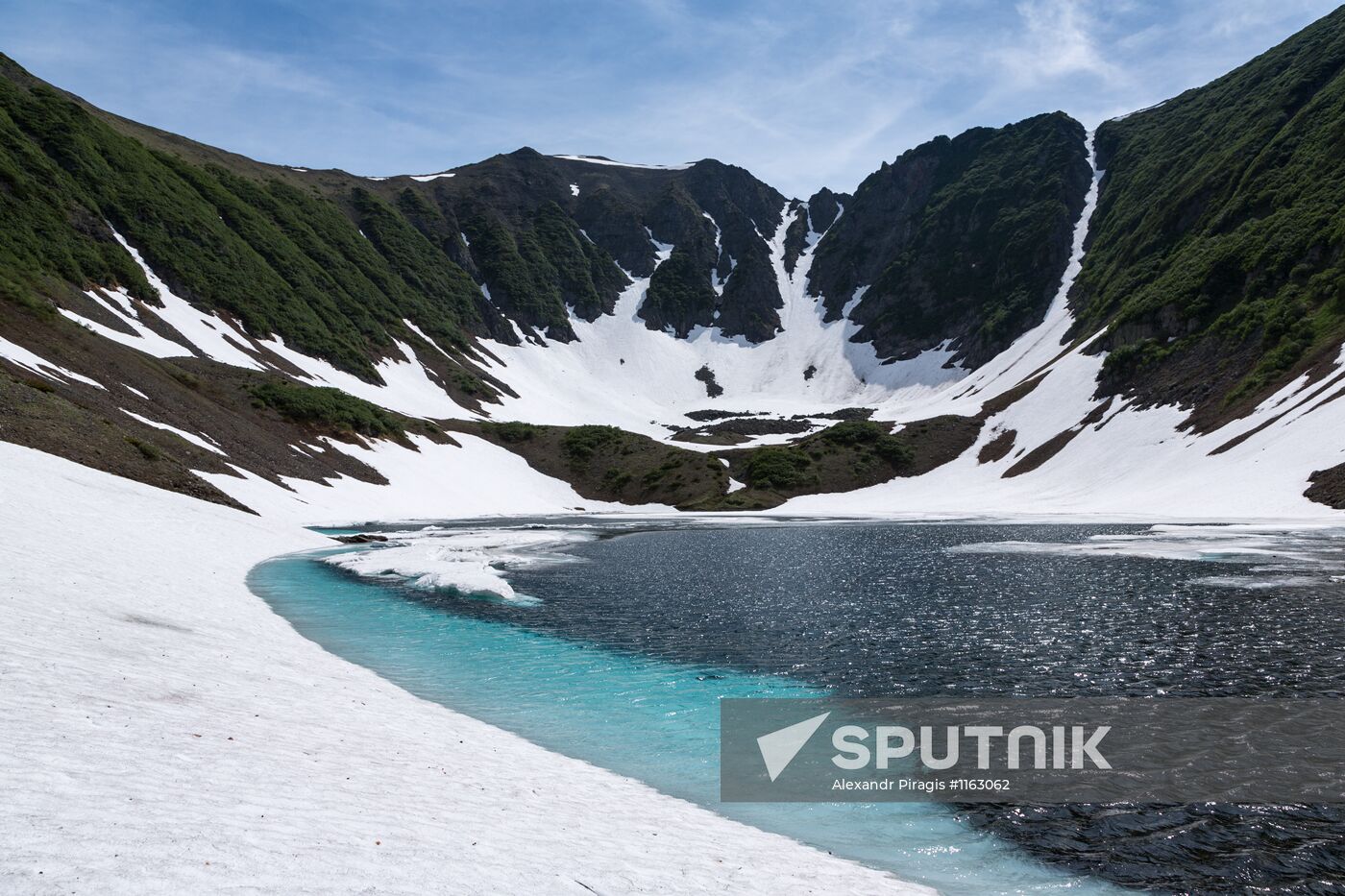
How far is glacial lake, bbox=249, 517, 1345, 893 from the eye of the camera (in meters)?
10.4

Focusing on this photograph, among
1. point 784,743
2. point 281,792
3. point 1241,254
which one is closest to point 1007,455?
point 1241,254

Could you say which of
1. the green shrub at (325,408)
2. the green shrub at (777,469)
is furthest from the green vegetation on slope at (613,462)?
the green shrub at (325,408)

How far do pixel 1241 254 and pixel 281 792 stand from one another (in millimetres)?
140096

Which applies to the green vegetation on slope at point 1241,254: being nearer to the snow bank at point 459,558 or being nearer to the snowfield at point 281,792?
the snow bank at point 459,558

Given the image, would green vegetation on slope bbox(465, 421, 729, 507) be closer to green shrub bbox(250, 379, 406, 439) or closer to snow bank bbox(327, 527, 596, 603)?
green shrub bbox(250, 379, 406, 439)

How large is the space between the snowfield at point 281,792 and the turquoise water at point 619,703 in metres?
0.85

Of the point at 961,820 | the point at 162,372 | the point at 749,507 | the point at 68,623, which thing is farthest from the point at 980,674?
the point at 749,507

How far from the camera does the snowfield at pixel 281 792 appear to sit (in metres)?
6.85

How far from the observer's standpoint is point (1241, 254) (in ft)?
368

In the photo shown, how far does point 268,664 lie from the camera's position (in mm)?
17156

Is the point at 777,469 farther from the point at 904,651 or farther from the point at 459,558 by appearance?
the point at 904,651

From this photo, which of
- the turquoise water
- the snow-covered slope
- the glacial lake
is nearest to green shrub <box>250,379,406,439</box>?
the snow-covered slope

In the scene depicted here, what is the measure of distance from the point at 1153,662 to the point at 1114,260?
18013 cm

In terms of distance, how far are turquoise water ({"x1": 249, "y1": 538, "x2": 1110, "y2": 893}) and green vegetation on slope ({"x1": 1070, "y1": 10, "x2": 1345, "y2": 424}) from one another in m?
90.9
